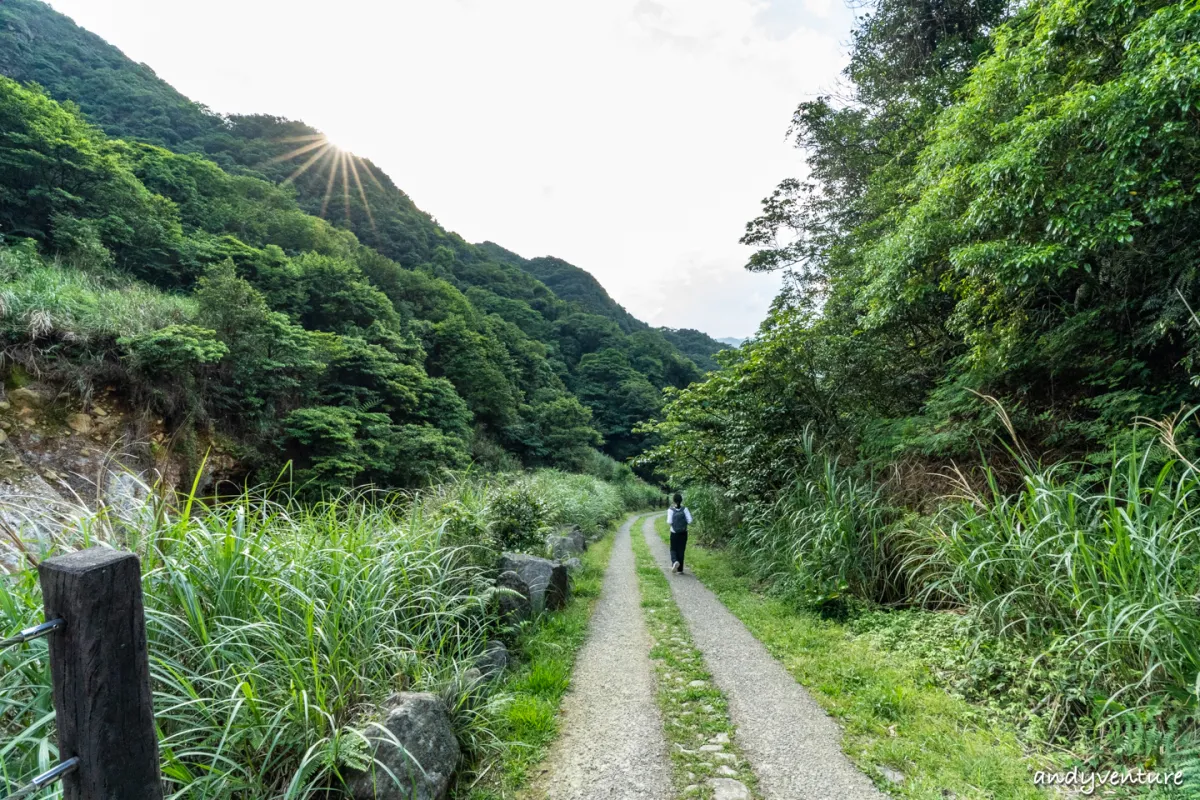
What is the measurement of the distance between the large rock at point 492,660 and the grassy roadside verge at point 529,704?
121 mm

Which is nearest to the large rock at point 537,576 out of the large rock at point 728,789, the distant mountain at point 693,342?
the large rock at point 728,789

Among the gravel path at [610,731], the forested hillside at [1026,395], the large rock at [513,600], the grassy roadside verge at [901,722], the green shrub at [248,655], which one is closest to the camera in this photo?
the green shrub at [248,655]

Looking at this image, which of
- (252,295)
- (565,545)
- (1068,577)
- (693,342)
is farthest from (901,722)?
(693,342)

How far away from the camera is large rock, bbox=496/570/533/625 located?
4.49 m

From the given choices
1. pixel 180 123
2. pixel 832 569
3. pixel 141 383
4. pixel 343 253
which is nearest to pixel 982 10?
pixel 832 569

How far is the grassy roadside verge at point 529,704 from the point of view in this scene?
2609 millimetres

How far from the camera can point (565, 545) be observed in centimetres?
858

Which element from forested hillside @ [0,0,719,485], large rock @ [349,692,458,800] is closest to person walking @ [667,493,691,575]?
large rock @ [349,692,458,800]

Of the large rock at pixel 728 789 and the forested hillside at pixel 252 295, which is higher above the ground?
the forested hillside at pixel 252 295

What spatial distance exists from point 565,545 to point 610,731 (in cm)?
554

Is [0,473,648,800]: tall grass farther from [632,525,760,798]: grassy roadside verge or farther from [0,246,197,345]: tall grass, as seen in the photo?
[0,246,197,345]: tall grass

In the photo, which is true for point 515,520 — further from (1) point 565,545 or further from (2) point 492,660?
(1) point 565,545

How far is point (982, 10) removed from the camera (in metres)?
8.88

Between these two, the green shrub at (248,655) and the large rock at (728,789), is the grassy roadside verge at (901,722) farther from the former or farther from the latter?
the green shrub at (248,655)
